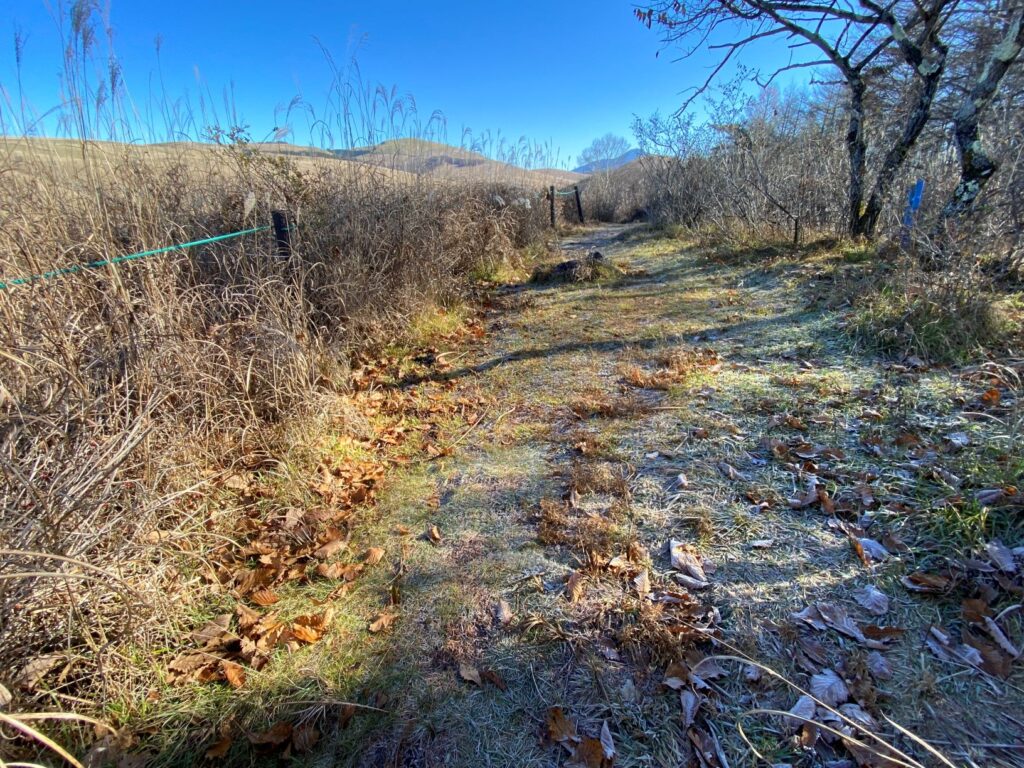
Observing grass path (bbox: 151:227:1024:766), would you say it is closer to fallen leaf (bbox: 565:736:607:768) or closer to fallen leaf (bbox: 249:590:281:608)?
fallen leaf (bbox: 565:736:607:768)

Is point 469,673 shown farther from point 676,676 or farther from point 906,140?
point 906,140

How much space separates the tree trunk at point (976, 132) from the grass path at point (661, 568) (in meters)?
3.00

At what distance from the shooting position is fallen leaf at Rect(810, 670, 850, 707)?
1350mm

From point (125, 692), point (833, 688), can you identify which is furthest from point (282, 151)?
point (833, 688)

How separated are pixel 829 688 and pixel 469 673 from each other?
1.15m

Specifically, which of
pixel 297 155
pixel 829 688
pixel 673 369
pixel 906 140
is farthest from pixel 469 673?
pixel 906 140

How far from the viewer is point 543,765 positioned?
1.30 metres

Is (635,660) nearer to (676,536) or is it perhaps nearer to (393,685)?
(676,536)

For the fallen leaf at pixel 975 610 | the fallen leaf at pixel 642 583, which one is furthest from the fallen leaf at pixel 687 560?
the fallen leaf at pixel 975 610

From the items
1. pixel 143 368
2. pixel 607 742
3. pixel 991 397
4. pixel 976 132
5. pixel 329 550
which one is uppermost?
pixel 976 132

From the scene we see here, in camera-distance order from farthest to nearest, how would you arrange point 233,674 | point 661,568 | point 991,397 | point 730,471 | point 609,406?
point 609,406 < point 991,397 < point 730,471 < point 661,568 < point 233,674

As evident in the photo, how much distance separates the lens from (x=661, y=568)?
1900 mm

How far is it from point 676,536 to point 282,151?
4.90m

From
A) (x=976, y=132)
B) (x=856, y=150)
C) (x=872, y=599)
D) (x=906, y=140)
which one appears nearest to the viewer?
(x=872, y=599)
